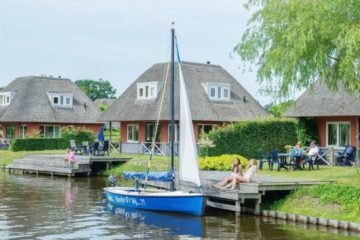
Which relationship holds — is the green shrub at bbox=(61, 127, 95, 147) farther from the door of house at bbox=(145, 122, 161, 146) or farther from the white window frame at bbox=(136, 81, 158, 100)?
the door of house at bbox=(145, 122, 161, 146)

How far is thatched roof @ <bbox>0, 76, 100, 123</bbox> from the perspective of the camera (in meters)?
59.8

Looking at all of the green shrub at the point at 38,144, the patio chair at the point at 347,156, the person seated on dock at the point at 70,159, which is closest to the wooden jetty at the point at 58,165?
the person seated on dock at the point at 70,159

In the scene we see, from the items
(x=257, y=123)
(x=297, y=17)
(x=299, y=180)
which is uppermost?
(x=297, y=17)

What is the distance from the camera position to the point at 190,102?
155ft

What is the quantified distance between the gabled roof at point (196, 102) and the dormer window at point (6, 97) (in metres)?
16.1

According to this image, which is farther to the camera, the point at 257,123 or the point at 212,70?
the point at 212,70

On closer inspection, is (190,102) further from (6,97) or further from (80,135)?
(6,97)

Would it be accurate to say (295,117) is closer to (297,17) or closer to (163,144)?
(163,144)

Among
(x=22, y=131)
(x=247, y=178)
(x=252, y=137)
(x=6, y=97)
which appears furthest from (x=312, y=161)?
(x=6, y=97)

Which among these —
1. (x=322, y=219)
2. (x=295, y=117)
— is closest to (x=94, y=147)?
(x=295, y=117)

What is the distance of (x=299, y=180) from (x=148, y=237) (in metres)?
7.88

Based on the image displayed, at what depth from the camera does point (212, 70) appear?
176ft

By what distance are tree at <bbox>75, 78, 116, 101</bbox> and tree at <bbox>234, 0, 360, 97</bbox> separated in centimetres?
13255

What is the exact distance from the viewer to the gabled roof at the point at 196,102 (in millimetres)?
47250
